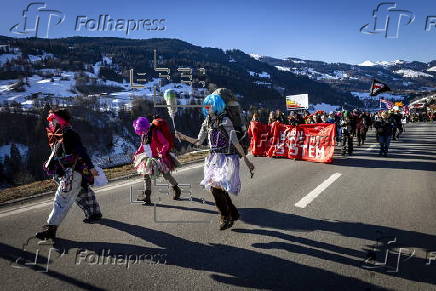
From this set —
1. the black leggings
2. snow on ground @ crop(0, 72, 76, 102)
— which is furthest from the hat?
snow on ground @ crop(0, 72, 76, 102)

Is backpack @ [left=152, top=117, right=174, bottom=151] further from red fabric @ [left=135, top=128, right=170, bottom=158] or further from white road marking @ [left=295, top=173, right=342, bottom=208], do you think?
white road marking @ [left=295, top=173, right=342, bottom=208]

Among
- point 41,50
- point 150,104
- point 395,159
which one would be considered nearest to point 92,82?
point 150,104

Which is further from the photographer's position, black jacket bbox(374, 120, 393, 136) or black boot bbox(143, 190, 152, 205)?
black jacket bbox(374, 120, 393, 136)

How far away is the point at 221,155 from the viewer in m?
4.46

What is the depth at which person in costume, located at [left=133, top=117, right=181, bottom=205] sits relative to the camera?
18.8 ft

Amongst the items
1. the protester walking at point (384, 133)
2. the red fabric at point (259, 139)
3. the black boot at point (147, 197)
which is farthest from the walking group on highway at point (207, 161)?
the protester walking at point (384, 133)

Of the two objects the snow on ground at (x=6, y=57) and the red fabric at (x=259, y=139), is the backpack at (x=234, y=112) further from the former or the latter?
the snow on ground at (x=6, y=57)

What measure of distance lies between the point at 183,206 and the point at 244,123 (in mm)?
2116

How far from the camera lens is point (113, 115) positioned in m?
97.1

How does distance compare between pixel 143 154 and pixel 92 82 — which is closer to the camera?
pixel 143 154

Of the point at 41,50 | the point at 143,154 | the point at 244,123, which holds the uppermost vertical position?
the point at 41,50

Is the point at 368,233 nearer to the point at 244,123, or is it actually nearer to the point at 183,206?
the point at 244,123

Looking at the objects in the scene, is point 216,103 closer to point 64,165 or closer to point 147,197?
point 64,165

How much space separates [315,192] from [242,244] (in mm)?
3222
